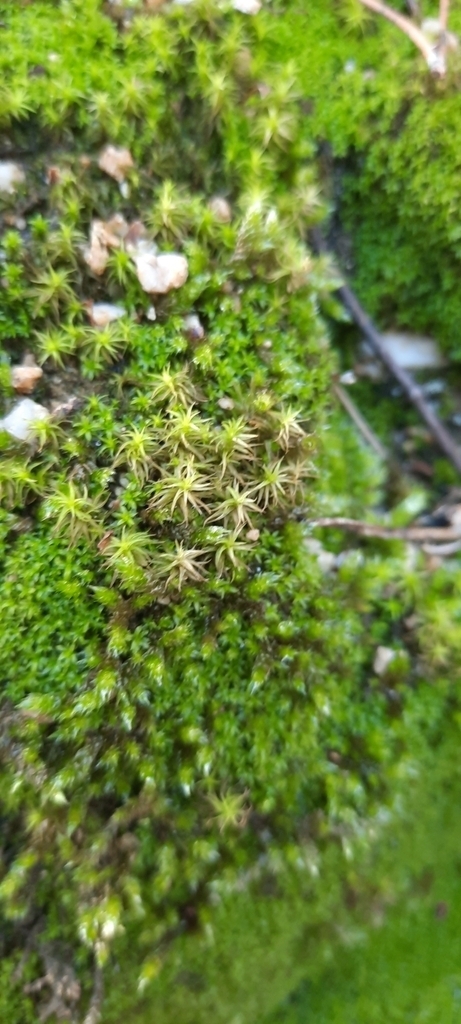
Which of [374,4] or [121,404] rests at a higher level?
[374,4]

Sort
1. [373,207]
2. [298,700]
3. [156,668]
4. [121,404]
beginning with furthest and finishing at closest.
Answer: [373,207], [298,700], [121,404], [156,668]

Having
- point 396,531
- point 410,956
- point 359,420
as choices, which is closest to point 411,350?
point 359,420

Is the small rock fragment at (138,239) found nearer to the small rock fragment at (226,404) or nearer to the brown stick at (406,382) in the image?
the small rock fragment at (226,404)

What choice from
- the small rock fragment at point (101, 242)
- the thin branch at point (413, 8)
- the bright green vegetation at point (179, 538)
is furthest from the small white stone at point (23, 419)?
the thin branch at point (413, 8)

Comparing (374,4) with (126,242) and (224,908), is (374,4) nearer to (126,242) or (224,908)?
(126,242)

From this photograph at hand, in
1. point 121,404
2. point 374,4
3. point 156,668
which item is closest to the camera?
point 156,668

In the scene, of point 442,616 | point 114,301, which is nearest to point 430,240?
point 114,301

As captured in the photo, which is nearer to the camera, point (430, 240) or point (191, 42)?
point (191, 42)
